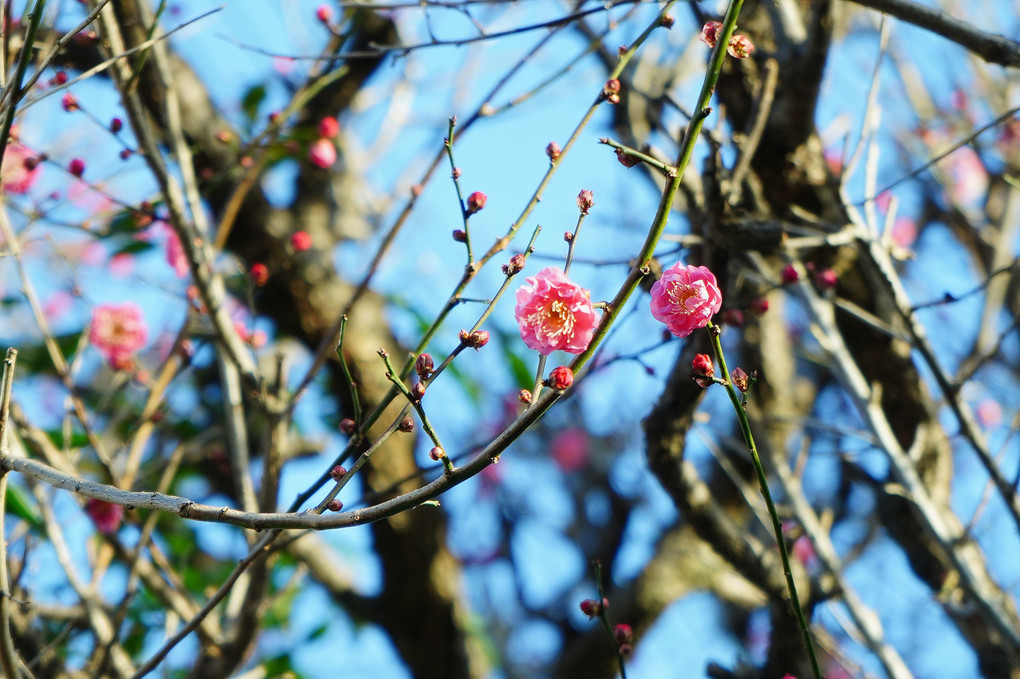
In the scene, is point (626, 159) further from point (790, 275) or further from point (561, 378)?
point (790, 275)

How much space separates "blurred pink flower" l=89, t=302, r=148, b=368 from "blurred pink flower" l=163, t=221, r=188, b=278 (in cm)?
23

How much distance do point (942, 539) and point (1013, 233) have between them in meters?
2.33

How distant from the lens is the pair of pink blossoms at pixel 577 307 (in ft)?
3.68

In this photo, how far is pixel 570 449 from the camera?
487 cm

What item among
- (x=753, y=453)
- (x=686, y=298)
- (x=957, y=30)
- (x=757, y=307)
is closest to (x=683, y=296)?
(x=686, y=298)

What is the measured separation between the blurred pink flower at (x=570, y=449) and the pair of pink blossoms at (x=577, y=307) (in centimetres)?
362

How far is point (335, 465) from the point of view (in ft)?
4.14

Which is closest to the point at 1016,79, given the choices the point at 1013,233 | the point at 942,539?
the point at 1013,233

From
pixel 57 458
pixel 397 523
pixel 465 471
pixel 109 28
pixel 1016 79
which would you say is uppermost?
pixel 1016 79

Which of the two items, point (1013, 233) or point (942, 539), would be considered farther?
point (1013, 233)

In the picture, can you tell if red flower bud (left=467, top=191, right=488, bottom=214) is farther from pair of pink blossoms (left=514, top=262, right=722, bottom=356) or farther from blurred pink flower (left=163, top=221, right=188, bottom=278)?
blurred pink flower (left=163, top=221, right=188, bottom=278)

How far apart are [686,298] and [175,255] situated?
6.55 ft

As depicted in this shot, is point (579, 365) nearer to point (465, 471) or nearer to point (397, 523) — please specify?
point (465, 471)

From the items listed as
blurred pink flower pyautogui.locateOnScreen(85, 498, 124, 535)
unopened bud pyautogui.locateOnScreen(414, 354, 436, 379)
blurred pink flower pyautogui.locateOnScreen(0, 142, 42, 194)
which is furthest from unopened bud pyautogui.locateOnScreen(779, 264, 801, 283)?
blurred pink flower pyautogui.locateOnScreen(0, 142, 42, 194)
